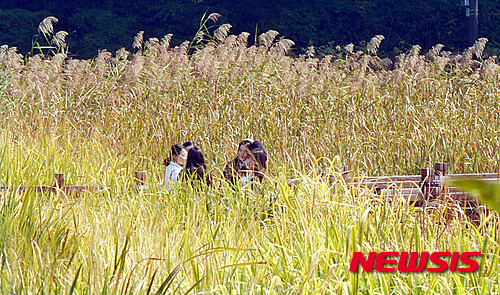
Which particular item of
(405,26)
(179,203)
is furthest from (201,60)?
(405,26)

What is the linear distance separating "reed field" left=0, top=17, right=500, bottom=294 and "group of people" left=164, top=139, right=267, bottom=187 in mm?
192

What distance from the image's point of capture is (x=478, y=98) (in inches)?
262

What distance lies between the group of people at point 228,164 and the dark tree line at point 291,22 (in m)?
12.9

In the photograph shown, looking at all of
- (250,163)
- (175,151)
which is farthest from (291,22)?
(250,163)

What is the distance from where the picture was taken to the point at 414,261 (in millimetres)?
A: 2711

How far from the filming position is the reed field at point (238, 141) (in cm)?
313

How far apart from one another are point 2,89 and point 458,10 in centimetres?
1462

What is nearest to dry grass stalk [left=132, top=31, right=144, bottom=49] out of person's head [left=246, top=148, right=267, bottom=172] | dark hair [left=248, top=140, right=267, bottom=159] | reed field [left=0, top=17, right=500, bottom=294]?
reed field [left=0, top=17, right=500, bottom=294]

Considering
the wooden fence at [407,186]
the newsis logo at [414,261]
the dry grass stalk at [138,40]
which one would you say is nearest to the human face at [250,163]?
the wooden fence at [407,186]

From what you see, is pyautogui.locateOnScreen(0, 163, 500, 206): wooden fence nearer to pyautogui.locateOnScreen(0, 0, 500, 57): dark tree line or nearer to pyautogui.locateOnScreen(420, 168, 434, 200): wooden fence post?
pyautogui.locateOnScreen(420, 168, 434, 200): wooden fence post

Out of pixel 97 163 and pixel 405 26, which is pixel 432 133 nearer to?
pixel 97 163

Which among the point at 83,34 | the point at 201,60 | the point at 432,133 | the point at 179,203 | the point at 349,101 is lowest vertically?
the point at 179,203

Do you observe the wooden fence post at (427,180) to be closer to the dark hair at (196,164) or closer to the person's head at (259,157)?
the person's head at (259,157)

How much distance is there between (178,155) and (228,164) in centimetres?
53
